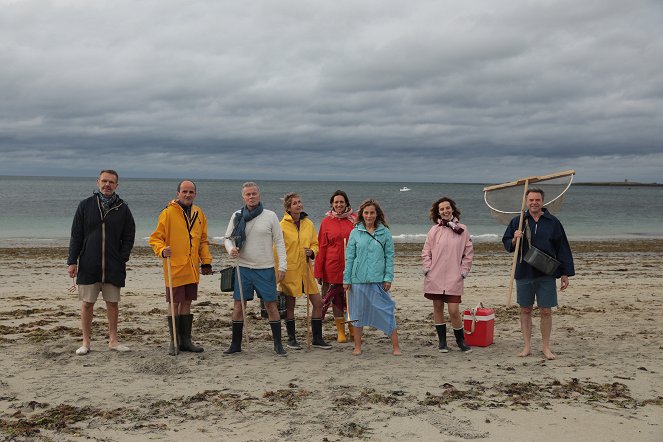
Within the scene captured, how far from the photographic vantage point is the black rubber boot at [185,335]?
6.38m

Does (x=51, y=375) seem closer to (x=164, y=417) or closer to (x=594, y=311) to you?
(x=164, y=417)

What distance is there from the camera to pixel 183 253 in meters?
6.25

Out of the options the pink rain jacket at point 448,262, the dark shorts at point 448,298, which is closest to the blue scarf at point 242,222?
the pink rain jacket at point 448,262

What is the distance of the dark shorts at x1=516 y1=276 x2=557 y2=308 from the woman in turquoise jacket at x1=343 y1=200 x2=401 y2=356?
1.38 meters

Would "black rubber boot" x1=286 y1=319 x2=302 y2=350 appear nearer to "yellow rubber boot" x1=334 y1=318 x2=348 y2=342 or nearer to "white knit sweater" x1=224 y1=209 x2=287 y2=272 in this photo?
"yellow rubber boot" x1=334 y1=318 x2=348 y2=342

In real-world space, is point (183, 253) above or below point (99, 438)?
above

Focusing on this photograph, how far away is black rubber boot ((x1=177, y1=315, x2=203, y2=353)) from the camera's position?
20.9 ft

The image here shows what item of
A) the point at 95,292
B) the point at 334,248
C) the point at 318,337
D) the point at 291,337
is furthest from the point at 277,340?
the point at 95,292

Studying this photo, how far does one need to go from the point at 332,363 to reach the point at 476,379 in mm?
1461

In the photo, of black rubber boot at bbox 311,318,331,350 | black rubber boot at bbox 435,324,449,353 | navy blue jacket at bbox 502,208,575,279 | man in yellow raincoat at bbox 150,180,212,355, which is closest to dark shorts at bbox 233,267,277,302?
man in yellow raincoat at bbox 150,180,212,355

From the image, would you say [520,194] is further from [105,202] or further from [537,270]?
→ [105,202]

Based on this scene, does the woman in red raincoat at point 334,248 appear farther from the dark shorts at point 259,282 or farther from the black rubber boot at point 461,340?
the black rubber boot at point 461,340

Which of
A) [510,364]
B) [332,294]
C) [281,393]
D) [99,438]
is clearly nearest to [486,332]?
[510,364]

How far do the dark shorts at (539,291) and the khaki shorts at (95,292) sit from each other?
428 centimetres
